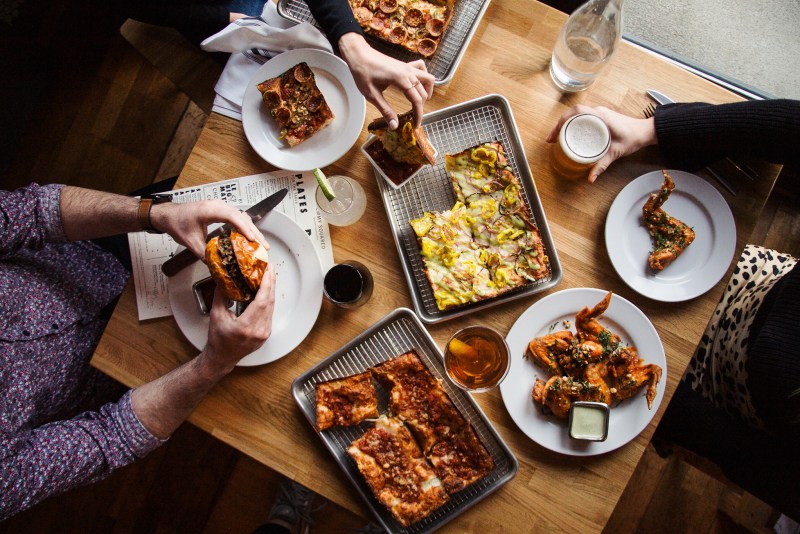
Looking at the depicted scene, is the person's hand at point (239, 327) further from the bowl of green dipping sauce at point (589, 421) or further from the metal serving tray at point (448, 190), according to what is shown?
the bowl of green dipping sauce at point (589, 421)

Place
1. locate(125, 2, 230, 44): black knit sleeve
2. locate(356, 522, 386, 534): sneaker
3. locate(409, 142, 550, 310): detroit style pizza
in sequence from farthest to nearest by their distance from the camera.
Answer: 1. locate(356, 522, 386, 534): sneaker
2. locate(125, 2, 230, 44): black knit sleeve
3. locate(409, 142, 550, 310): detroit style pizza

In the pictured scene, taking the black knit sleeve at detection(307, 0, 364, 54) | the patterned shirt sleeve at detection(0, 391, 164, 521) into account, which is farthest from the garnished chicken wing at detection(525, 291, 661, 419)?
the patterned shirt sleeve at detection(0, 391, 164, 521)

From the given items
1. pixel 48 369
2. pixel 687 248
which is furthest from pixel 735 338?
pixel 48 369

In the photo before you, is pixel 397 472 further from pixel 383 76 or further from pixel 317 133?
pixel 383 76

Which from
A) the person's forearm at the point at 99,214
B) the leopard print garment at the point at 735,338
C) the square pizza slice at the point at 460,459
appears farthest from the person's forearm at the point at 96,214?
the leopard print garment at the point at 735,338

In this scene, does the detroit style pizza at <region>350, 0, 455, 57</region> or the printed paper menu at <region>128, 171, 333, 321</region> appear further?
the detroit style pizza at <region>350, 0, 455, 57</region>

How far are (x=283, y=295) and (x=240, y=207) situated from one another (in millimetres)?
397

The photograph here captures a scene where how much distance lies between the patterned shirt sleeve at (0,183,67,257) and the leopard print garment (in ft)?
9.08

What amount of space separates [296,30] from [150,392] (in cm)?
157

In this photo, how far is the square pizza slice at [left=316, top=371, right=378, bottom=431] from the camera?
200 centimetres

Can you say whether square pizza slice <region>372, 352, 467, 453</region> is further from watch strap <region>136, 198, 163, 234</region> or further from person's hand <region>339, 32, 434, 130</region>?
watch strap <region>136, 198, 163, 234</region>

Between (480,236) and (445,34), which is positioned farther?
(445,34)

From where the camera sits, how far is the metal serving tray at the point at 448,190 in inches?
82.5

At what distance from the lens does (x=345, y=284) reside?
2.03m
